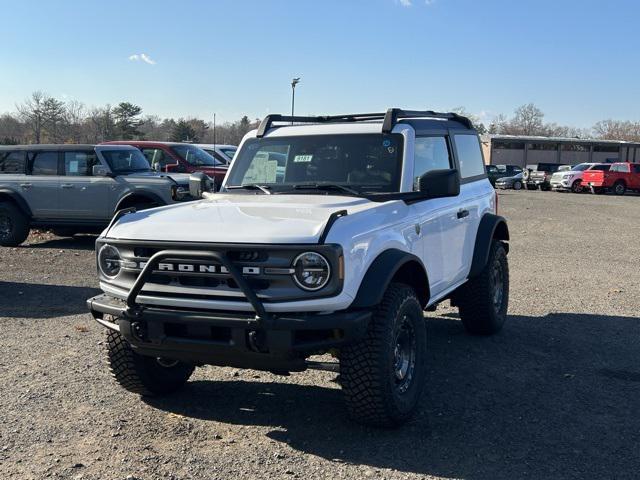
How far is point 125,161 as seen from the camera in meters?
13.3

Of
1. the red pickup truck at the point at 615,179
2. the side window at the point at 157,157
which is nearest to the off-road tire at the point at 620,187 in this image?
the red pickup truck at the point at 615,179

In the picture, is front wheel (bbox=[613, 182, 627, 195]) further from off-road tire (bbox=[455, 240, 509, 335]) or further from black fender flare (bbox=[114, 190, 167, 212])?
off-road tire (bbox=[455, 240, 509, 335])

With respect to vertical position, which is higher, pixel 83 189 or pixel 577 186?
pixel 577 186

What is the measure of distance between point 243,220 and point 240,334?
803 millimetres

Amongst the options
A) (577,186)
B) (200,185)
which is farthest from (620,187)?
(200,185)

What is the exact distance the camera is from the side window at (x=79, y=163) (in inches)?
513

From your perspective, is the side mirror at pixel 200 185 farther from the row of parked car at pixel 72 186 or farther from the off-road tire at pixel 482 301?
the row of parked car at pixel 72 186

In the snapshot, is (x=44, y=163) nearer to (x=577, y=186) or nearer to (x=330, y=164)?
(x=330, y=164)

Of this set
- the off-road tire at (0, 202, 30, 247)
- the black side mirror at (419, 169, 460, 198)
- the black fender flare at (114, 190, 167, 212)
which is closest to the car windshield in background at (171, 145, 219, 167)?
the black fender flare at (114, 190, 167, 212)

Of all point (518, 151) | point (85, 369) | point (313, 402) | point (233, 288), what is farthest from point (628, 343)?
point (518, 151)

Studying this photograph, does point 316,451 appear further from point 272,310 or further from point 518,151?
point 518,151

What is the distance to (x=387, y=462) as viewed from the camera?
3.98m

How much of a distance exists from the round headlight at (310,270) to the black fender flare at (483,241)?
2.88 m

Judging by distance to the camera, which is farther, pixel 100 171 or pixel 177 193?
pixel 100 171
